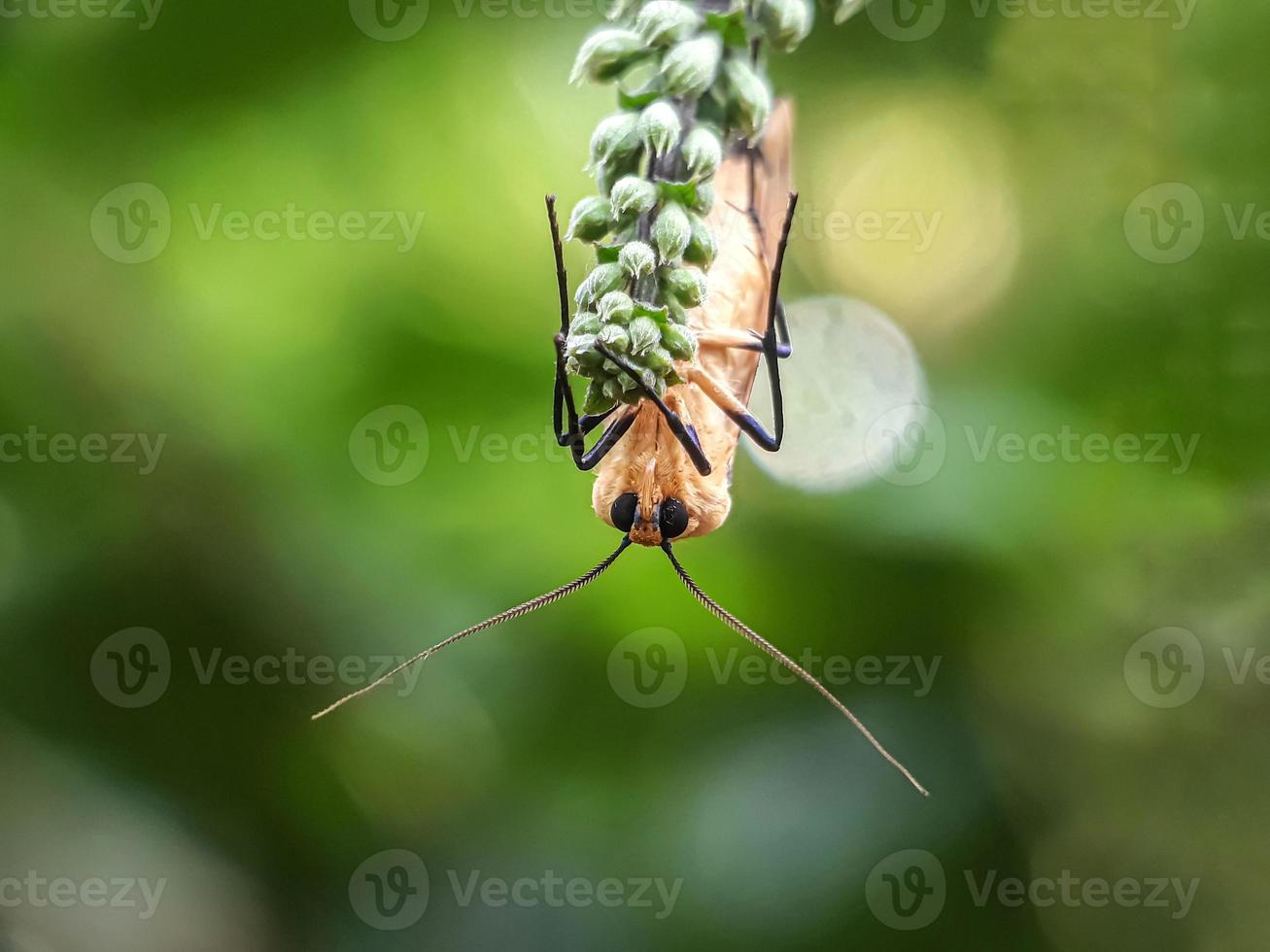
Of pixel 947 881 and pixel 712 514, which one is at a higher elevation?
pixel 712 514

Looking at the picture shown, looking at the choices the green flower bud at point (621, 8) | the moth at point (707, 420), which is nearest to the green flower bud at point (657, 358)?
the green flower bud at point (621, 8)

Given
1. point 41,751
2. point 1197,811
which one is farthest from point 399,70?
point 1197,811

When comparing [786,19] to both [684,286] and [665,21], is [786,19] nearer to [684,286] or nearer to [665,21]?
[665,21]

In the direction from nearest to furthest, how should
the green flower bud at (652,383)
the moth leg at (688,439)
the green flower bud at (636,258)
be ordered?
the green flower bud at (636,258)
the green flower bud at (652,383)
the moth leg at (688,439)

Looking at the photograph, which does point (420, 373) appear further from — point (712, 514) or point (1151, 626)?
point (1151, 626)

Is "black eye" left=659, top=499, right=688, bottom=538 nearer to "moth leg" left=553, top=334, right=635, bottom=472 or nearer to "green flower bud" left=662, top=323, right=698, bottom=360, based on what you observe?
"moth leg" left=553, top=334, right=635, bottom=472

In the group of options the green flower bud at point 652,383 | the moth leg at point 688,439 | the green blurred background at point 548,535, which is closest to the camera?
the green flower bud at point 652,383

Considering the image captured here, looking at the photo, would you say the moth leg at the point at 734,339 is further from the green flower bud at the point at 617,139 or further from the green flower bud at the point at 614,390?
the green flower bud at the point at 617,139
